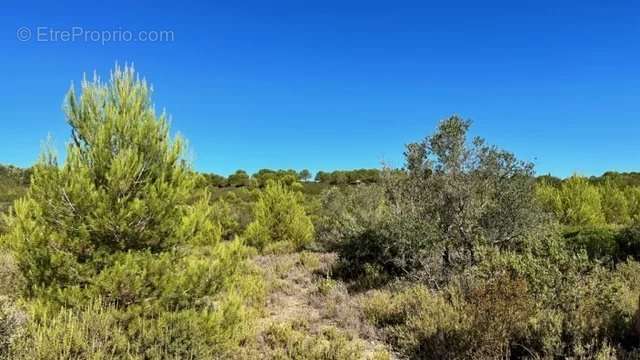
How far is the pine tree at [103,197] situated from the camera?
546 centimetres

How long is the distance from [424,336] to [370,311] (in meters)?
1.74

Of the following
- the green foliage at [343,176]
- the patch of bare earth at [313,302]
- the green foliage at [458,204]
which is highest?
the green foliage at [343,176]

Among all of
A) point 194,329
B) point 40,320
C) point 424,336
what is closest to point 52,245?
point 40,320

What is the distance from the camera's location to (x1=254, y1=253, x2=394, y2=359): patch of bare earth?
7441 millimetres

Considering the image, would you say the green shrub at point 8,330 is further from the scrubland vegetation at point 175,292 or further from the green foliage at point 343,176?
the green foliage at point 343,176

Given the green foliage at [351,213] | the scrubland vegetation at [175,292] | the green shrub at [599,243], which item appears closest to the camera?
the scrubland vegetation at [175,292]

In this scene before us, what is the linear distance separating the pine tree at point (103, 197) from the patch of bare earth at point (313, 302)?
2.44 meters

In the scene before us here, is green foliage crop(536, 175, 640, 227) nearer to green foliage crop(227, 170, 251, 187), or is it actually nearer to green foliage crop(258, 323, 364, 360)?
green foliage crop(258, 323, 364, 360)

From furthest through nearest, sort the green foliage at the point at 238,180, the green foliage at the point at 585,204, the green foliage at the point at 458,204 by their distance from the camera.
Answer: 1. the green foliage at the point at 238,180
2. the green foliage at the point at 585,204
3. the green foliage at the point at 458,204

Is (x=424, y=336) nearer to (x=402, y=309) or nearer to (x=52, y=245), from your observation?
(x=402, y=309)

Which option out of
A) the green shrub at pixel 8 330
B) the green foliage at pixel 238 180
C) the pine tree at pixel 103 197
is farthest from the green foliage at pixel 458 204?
the green foliage at pixel 238 180

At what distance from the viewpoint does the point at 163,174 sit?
5984mm

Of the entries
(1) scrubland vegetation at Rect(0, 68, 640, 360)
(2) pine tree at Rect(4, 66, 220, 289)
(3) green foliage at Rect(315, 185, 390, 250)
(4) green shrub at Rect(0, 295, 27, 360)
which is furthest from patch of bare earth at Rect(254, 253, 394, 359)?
(4) green shrub at Rect(0, 295, 27, 360)

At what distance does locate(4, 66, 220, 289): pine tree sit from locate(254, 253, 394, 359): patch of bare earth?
2437 mm
